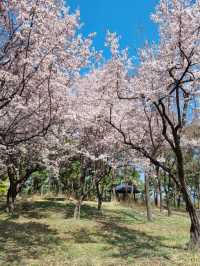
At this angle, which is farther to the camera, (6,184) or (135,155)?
(6,184)

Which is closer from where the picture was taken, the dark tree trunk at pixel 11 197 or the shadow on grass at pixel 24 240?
the shadow on grass at pixel 24 240

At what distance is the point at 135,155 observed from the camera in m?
20.5

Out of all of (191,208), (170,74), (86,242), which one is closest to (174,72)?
(170,74)

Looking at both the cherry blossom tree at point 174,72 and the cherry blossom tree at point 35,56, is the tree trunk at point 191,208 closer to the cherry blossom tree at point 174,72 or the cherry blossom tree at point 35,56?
the cherry blossom tree at point 174,72

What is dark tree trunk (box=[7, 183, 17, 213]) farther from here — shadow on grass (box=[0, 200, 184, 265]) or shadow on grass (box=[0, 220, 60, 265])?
shadow on grass (box=[0, 220, 60, 265])

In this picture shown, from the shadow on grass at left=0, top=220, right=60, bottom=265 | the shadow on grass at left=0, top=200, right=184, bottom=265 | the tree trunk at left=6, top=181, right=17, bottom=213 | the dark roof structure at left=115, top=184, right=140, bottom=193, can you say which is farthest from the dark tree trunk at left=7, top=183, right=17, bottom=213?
the dark roof structure at left=115, top=184, right=140, bottom=193

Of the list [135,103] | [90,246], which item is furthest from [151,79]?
[90,246]

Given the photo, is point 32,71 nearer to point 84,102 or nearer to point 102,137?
point 84,102

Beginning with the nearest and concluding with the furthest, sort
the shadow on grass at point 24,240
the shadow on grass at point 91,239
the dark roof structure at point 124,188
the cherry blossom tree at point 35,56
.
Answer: the cherry blossom tree at point 35,56, the shadow on grass at point 24,240, the shadow on grass at point 91,239, the dark roof structure at point 124,188

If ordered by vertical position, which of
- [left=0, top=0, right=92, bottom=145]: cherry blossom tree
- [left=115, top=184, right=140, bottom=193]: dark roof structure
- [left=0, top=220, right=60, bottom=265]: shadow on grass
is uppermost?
[left=0, top=0, right=92, bottom=145]: cherry blossom tree

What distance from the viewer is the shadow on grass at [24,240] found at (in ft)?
35.9

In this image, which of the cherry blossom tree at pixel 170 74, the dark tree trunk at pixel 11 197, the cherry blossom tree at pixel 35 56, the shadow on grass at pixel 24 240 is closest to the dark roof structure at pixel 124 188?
the dark tree trunk at pixel 11 197

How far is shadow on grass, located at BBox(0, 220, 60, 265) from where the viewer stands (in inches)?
431

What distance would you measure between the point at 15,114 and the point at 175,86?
17.7ft
